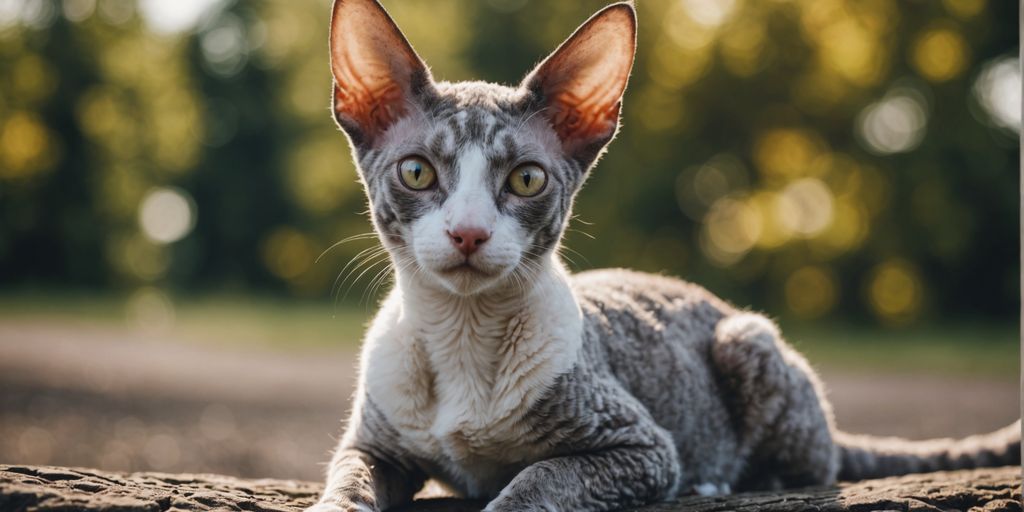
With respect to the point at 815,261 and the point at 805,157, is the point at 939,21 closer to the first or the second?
the point at 805,157

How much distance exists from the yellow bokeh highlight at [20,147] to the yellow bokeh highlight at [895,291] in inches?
846

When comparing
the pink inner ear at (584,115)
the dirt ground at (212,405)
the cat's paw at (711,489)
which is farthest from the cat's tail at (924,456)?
the dirt ground at (212,405)

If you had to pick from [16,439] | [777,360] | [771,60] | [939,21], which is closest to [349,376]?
[16,439]

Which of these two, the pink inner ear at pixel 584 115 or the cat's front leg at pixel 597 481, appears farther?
the pink inner ear at pixel 584 115

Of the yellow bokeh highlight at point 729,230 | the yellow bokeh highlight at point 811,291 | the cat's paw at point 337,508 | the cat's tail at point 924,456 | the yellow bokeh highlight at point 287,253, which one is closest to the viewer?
the cat's paw at point 337,508

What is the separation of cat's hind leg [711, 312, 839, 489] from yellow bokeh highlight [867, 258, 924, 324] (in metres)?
14.9

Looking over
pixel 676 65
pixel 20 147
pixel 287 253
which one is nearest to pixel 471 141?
pixel 676 65

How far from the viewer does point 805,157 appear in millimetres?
19516

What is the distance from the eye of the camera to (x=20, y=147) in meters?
24.1

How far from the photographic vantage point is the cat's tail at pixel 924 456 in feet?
15.3

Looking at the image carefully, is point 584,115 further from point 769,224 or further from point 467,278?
point 769,224

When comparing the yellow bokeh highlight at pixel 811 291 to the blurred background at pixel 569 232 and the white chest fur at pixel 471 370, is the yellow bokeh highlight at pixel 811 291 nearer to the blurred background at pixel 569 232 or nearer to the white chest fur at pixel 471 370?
the blurred background at pixel 569 232

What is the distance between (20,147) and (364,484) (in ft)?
81.2

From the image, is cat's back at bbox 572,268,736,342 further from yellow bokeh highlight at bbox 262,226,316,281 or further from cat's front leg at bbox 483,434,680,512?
yellow bokeh highlight at bbox 262,226,316,281
